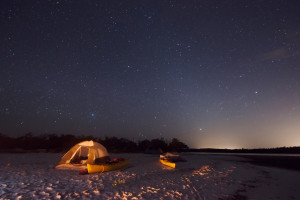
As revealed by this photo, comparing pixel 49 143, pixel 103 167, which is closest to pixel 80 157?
pixel 103 167

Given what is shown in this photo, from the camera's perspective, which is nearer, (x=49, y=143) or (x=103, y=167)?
(x=103, y=167)

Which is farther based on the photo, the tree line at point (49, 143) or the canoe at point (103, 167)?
the tree line at point (49, 143)

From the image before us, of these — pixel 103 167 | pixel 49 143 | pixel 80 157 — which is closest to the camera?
pixel 103 167

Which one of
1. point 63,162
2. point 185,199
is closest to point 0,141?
point 63,162

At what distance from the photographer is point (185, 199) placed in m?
7.12

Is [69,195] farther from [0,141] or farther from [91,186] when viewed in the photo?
[0,141]

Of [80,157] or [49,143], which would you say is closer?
[80,157]

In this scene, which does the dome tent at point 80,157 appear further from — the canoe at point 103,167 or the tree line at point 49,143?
the tree line at point 49,143

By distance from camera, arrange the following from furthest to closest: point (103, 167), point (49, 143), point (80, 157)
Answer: point (49, 143)
point (80, 157)
point (103, 167)

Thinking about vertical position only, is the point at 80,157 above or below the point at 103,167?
above

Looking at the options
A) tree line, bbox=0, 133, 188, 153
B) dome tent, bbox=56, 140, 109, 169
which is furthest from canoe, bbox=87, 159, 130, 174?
tree line, bbox=0, 133, 188, 153

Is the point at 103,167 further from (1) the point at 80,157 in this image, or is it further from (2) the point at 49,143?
(2) the point at 49,143

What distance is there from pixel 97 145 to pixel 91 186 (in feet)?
20.5

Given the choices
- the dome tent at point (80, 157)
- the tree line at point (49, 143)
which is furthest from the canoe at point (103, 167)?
the tree line at point (49, 143)
